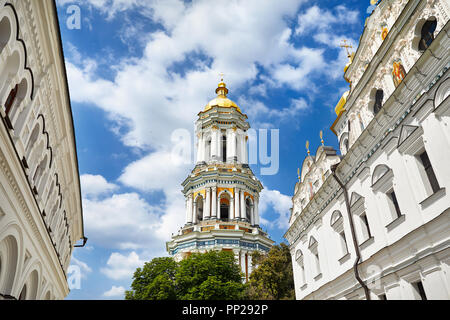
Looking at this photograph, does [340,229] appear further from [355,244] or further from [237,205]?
[237,205]

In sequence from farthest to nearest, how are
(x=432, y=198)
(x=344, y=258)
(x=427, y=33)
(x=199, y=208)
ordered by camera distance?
(x=199, y=208) < (x=344, y=258) < (x=427, y=33) < (x=432, y=198)

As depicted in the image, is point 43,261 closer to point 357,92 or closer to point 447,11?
point 357,92

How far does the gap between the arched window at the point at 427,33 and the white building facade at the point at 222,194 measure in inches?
1011

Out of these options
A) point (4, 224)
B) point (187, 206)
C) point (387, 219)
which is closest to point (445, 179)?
point (387, 219)

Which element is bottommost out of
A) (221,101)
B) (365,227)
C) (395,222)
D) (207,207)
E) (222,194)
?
(395,222)

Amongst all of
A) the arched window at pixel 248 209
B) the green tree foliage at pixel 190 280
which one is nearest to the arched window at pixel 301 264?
the green tree foliage at pixel 190 280

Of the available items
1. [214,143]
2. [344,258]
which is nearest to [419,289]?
[344,258]

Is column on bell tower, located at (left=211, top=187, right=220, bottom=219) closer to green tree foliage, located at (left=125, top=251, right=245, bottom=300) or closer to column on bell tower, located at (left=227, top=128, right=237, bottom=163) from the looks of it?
column on bell tower, located at (left=227, top=128, right=237, bottom=163)

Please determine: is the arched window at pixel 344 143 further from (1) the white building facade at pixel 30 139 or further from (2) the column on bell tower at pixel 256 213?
(2) the column on bell tower at pixel 256 213

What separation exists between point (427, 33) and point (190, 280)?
64.1ft

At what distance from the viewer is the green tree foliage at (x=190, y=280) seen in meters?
22.3

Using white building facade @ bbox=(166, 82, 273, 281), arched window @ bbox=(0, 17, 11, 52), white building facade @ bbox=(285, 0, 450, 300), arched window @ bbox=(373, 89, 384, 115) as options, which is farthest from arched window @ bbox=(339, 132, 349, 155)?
white building facade @ bbox=(166, 82, 273, 281)

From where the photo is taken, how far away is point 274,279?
2533 centimetres

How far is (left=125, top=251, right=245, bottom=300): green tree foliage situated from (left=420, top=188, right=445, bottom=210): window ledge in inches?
601
